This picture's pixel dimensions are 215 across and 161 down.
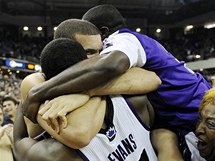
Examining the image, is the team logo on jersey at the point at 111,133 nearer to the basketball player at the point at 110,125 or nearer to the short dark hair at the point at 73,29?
the basketball player at the point at 110,125

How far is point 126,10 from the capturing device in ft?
88.3

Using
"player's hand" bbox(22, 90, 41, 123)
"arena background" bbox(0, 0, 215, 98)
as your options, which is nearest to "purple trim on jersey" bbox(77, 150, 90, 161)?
"player's hand" bbox(22, 90, 41, 123)

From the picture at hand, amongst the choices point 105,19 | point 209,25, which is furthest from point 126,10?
point 105,19

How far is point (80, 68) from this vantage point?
4.44ft

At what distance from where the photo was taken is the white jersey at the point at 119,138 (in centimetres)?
138

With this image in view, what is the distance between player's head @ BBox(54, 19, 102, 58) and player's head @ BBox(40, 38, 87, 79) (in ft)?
0.40

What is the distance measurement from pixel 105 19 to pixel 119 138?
842mm

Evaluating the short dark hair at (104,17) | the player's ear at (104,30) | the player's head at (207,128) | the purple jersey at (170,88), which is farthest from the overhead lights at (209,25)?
the player's head at (207,128)

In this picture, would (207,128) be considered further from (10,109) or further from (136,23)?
(136,23)

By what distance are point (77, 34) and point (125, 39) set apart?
0.19 meters

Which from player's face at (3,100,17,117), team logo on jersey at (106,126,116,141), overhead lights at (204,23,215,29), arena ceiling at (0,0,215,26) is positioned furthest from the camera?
overhead lights at (204,23,215,29)

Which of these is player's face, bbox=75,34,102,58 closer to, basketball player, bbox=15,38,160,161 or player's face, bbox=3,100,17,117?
basketball player, bbox=15,38,160,161

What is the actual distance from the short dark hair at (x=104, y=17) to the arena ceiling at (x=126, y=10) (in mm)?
22348

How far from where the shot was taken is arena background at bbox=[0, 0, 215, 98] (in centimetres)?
2523
